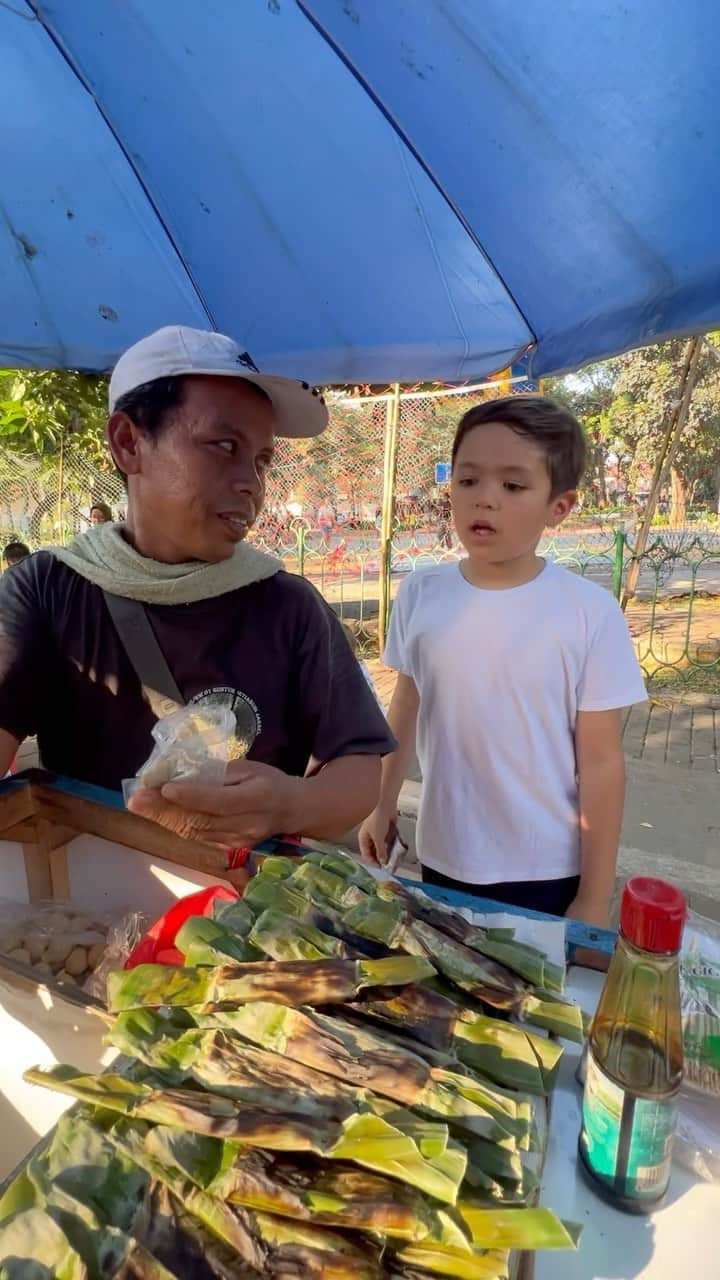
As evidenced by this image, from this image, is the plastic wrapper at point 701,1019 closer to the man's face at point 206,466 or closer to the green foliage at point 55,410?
the man's face at point 206,466

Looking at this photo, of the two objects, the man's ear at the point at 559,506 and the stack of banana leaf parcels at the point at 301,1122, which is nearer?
the stack of banana leaf parcels at the point at 301,1122

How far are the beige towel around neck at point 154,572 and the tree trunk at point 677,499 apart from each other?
58.1 feet

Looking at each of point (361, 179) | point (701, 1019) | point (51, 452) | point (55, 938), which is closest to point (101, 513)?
point (51, 452)

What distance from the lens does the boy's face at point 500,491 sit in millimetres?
1551

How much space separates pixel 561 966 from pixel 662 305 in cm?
172

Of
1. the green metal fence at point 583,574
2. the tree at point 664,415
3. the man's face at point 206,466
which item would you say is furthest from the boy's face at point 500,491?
the tree at point 664,415

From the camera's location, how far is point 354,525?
8906 millimetres

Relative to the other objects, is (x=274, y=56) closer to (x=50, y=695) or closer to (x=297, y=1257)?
(x=50, y=695)

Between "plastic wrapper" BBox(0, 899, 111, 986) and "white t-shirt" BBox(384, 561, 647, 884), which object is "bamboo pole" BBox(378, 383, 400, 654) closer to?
"white t-shirt" BBox(384, 561, 647, 884)

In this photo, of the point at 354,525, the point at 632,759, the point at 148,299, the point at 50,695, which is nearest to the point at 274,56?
the point at 148,299

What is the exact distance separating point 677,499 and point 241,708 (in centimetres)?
2125

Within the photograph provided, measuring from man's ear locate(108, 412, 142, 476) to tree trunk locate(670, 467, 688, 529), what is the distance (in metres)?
17.8

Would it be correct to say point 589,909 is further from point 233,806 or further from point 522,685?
point 233,806

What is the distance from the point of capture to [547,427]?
1.57 m
